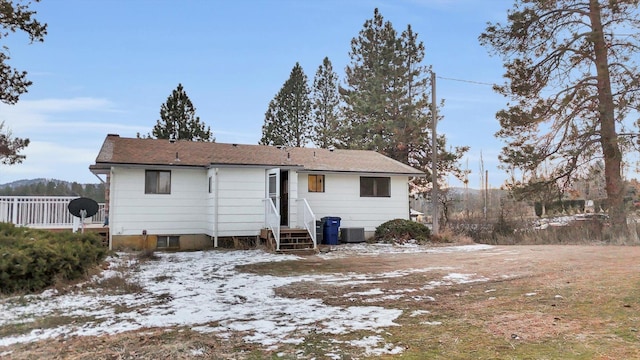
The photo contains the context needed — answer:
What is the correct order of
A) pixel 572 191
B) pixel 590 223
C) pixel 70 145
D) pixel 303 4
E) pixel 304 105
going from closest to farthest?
pixel 303 4 < pixel 590 223 < pixel 572 191 < pixel 70 145 < pixel 304 105

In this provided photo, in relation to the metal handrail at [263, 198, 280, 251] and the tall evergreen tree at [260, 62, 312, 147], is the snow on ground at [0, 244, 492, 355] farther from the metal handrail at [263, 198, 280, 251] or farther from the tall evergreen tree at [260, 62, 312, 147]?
the tall evergreen tree at [260, 62, 312, 147]

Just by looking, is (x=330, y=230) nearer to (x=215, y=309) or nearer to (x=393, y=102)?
(x=215, y=309)

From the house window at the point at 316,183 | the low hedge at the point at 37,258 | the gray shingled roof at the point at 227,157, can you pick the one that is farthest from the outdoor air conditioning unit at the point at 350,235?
the low hedge at the point at 37,258

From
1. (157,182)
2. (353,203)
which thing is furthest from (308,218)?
(157,182)

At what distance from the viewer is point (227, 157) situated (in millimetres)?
15516

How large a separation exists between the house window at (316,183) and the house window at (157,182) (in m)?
5.23

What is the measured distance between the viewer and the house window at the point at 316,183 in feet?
52.9

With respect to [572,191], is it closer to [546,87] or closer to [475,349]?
[546,87]

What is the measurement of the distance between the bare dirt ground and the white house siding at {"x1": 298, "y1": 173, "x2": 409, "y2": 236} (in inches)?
284

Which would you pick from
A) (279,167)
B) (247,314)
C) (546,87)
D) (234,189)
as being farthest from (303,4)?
(247,314)

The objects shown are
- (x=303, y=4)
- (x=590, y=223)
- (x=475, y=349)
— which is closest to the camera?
(x=475, y=349)

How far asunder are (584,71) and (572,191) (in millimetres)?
5335

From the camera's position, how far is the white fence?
14.1 m

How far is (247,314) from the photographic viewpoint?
556 centimetres
